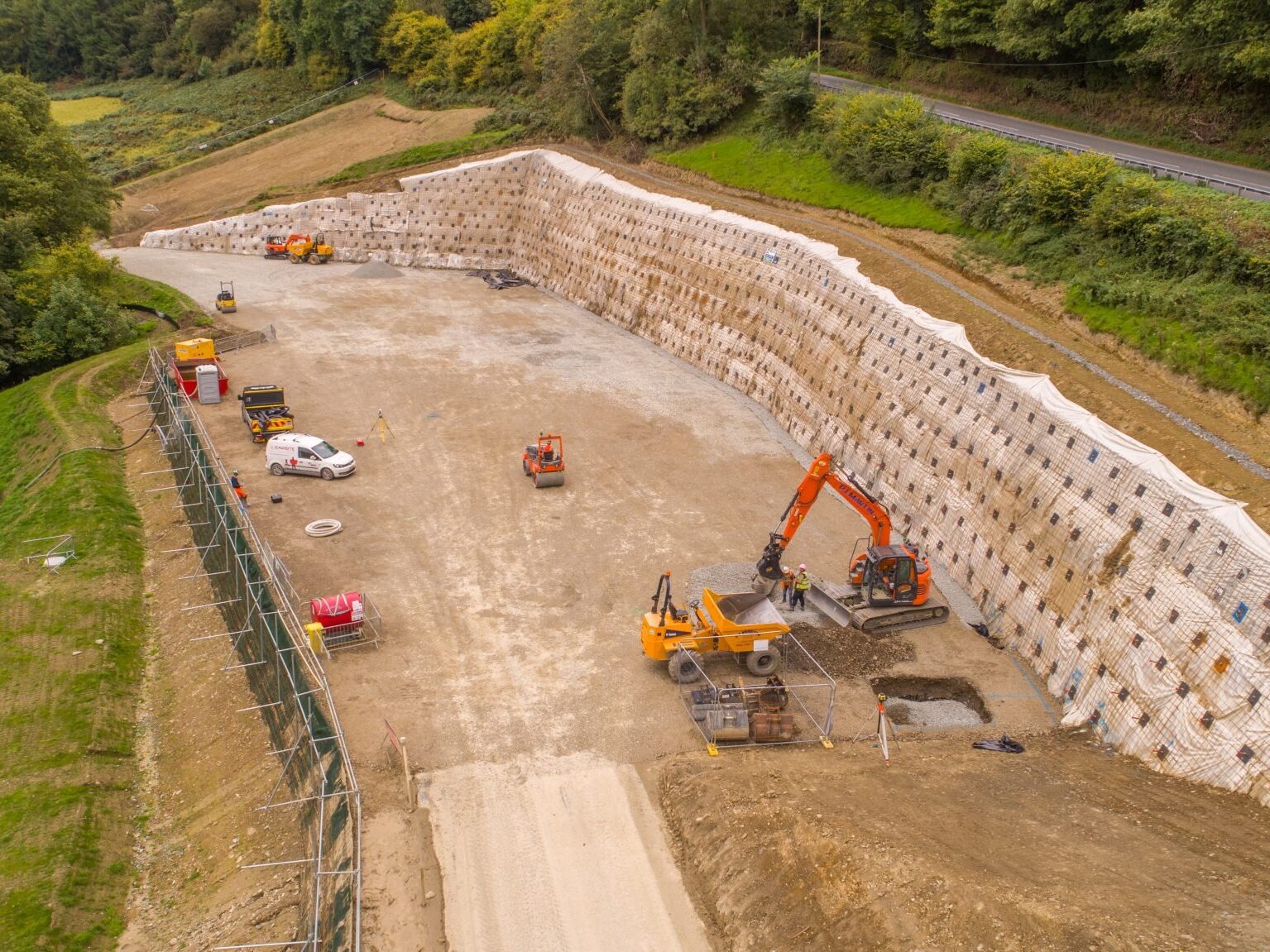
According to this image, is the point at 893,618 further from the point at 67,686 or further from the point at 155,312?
the point at 155,312

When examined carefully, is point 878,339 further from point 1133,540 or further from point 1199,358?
point 1133,540

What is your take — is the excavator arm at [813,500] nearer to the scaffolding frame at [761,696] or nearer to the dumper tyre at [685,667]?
the scaffolding frame at [761,696]

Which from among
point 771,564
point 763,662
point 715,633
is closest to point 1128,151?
point 771,564

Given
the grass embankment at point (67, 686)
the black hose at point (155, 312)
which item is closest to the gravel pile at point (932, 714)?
the grass embankment at point (67, 686)

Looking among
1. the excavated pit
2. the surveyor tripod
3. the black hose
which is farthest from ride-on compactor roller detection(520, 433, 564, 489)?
the black hose

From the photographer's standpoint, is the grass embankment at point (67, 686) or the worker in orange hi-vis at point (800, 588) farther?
the worker in orange hi-vis at point (800, 588)

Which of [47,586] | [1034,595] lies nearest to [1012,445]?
[1034,595]
